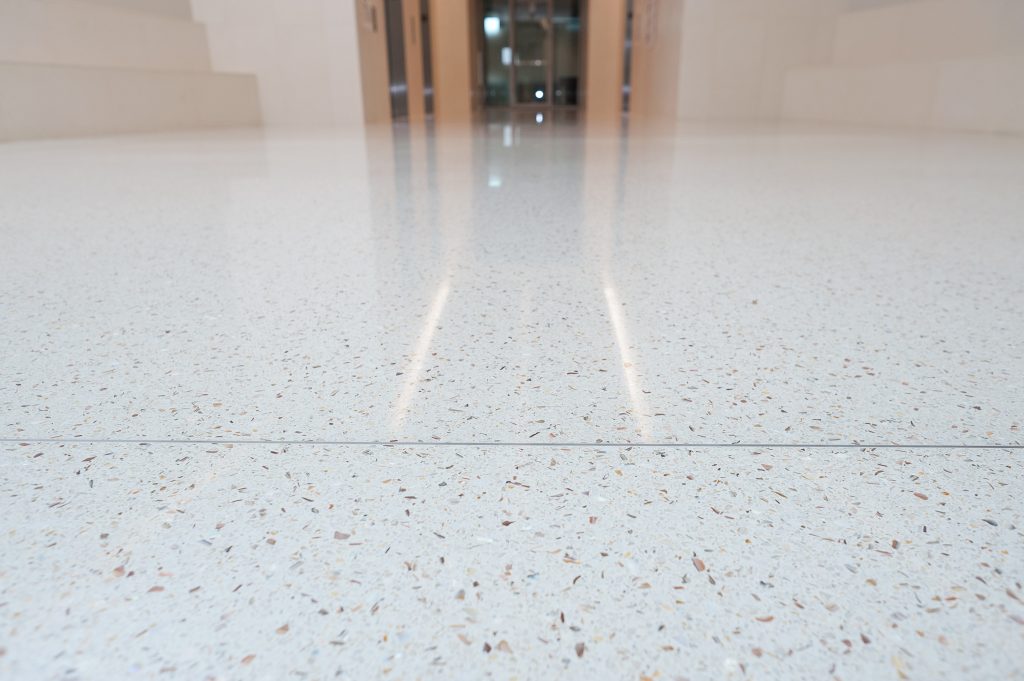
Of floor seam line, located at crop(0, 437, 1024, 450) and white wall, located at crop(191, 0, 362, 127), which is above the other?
white wall, located at crop(191, 0, 362, 127)

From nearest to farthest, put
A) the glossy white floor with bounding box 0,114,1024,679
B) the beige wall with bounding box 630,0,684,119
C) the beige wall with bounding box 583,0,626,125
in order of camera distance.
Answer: the glossy white floor with bounding box 0,114,1024,679 < the beige wall with bounding box 630,0,684,119 < the beige wall with bounding box 583,0,626,125

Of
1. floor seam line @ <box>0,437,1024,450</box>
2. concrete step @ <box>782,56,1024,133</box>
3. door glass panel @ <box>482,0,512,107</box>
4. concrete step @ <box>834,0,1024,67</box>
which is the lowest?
floor seam line @ <box>0,437,1024,450</box>

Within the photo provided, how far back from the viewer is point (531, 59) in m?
18.4

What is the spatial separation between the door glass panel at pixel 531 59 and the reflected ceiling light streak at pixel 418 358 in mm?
18646

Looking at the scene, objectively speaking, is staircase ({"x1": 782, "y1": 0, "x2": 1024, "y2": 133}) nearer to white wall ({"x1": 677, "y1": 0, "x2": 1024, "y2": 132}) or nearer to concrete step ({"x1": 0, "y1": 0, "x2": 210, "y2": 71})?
white wall ({"x1": 677, "y1": 0, "x2": 1024, "y2": 132})

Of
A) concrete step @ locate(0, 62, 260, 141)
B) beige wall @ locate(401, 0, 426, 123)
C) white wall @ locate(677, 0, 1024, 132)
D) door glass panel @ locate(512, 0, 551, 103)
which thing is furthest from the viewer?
door glass panel @ locate(512, 0, 551, 103)

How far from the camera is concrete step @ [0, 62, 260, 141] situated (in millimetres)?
4559

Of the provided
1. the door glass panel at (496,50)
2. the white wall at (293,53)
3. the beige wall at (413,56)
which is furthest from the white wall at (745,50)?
the door glass panel at (496,50)

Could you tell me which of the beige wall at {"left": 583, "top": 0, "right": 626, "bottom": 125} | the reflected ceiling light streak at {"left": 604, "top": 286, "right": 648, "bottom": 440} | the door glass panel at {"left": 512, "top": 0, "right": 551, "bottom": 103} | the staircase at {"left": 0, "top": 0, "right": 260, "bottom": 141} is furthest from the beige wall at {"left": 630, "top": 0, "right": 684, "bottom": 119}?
the reflected ceiling light streak at {"left": 604, "top": 286, "right": 648, "bottom": 440}

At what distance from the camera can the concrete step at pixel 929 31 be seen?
5.23 meters

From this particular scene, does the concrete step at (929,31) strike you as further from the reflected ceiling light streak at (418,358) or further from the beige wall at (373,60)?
the beige wall at (373,60)

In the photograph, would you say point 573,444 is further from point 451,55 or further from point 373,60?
point 451,55

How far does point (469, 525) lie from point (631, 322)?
475mm

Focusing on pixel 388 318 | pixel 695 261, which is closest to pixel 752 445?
pixel 388 318
